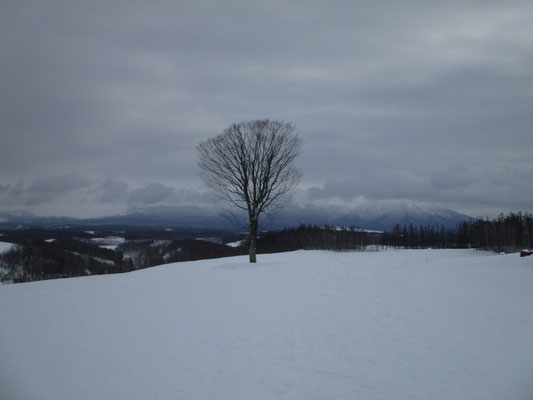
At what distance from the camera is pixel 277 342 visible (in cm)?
695

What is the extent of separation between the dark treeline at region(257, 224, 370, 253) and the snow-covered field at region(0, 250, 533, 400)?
4458 cm

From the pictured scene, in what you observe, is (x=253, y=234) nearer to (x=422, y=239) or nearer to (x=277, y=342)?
(x=277, y=342)

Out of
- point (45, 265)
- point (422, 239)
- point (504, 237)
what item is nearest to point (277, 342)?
point (504, 237)

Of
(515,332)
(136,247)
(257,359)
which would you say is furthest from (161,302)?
(136,247)

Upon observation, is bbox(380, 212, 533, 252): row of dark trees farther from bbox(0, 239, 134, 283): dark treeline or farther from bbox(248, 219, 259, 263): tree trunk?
bbox(0, 239, 134, 283): dark treeline

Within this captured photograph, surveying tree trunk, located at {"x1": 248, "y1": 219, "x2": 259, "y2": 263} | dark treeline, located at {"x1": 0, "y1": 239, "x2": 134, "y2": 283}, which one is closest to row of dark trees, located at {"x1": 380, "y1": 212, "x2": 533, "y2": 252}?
tree trunk, located at {"x1": 248, "y1": 219, "x2": 259, "y2": 263}

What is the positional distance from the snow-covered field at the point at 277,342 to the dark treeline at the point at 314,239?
44579 millimetres

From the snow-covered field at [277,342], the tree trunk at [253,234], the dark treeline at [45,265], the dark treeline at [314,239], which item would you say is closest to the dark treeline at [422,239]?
the dark treeline at [314,239]

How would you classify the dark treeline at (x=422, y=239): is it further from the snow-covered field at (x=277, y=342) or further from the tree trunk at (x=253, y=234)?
the snow-covered field at (x=277, y=342)

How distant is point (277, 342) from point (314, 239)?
63.3 meters

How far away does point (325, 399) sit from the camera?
4.89m

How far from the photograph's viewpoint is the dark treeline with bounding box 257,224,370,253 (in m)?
58.2

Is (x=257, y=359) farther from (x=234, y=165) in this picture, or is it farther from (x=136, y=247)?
(x=136, y=247)

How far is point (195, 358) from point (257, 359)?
4.81 ft
